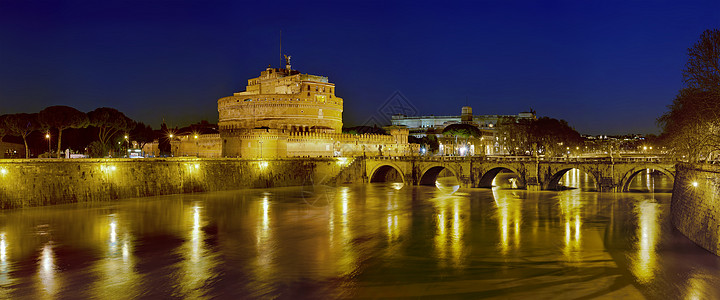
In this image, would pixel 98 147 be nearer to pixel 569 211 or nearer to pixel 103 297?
pixel 103 297

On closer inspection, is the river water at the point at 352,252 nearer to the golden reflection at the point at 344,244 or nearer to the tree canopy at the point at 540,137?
the golden reflection at the point at 344,244

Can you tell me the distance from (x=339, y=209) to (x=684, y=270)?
21964mm

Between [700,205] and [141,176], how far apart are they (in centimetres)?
3753

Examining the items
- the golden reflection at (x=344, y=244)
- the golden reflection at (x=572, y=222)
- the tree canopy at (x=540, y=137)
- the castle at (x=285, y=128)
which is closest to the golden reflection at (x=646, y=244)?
the golden reflection at (x=572, y=222)

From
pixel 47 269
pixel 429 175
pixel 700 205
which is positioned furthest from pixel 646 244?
pixel 429 175

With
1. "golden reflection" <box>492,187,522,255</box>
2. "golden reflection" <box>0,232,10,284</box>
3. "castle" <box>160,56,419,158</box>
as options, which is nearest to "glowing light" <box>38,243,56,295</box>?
"golden reflection" <box>0,232,10,284</box>

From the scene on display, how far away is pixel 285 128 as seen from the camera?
67375mm

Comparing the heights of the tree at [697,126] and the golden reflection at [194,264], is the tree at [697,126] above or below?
above

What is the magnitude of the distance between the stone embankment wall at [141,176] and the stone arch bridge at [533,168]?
8405 millimetres

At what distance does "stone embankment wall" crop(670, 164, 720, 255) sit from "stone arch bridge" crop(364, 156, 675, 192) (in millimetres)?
14729

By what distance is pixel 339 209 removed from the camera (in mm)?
35844

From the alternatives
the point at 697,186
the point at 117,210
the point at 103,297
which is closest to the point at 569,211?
the point at 697,186

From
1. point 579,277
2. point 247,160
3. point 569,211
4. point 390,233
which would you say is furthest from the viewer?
point 247,160

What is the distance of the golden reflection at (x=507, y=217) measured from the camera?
930 inches
